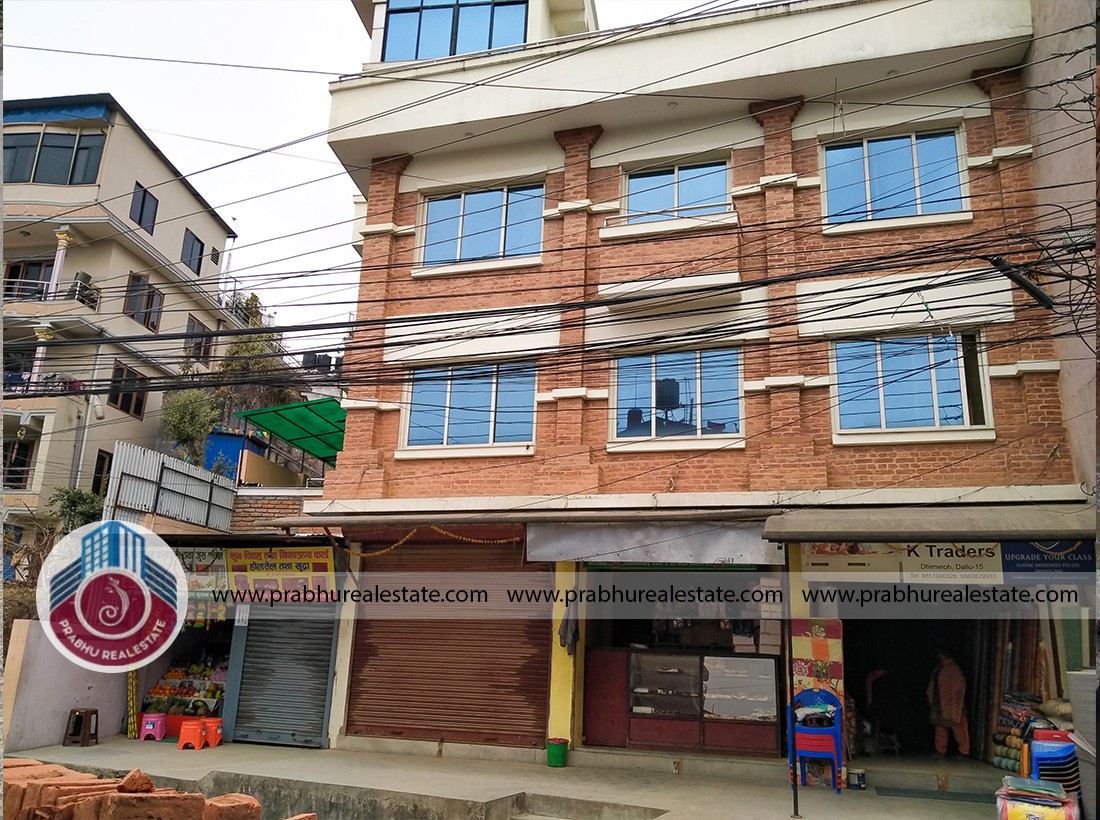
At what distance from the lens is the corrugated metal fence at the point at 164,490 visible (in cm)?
1307

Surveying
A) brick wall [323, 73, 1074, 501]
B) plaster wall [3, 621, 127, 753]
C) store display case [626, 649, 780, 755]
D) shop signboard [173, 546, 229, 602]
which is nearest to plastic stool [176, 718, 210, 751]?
plaster wall [3, 621, 127, 753]

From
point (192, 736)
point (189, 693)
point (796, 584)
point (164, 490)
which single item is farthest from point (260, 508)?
point (796, 584)

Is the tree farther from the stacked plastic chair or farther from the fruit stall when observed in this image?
the stacked plastic chair

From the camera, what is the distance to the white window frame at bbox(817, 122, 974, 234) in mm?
11461

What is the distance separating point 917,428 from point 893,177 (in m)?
3.72

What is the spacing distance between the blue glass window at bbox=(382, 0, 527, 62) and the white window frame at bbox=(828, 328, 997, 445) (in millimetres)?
7969

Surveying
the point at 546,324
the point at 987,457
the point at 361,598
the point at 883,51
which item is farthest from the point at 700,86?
the point at 361,598

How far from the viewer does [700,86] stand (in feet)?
39.9

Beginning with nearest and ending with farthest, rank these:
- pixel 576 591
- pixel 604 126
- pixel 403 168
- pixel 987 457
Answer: pixel 987 457 → pixel 576 591 → pixel 604 126 → pixel 403 168

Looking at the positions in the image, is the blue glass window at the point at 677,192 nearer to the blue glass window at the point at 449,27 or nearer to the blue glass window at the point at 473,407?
the blue glass window at the point at 473,407

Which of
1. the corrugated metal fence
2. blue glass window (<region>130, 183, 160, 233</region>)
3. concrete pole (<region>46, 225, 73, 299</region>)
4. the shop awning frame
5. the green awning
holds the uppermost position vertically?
blue glass window (<region>130, 183, 160, 233</region>)

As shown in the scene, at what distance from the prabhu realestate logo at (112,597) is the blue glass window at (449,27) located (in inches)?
377

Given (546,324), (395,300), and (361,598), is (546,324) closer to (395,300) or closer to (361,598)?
(395,300)

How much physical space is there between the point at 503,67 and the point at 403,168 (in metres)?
2.43
